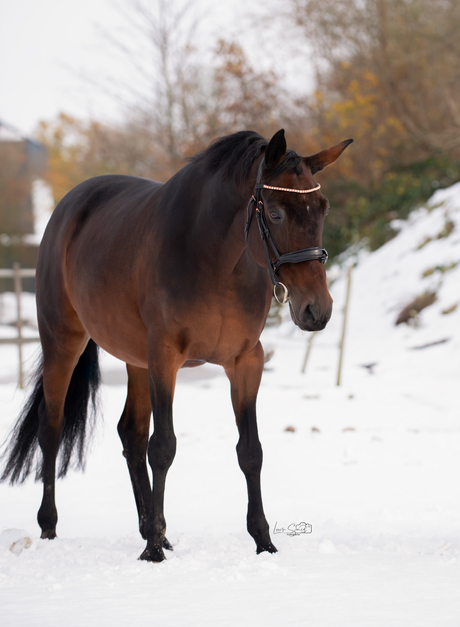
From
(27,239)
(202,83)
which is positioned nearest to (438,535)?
(202,83)

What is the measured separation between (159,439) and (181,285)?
68 centimetres

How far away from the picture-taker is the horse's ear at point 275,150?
2.30m

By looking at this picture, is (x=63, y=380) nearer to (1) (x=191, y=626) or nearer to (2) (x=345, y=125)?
(1) (x=191, y=626)

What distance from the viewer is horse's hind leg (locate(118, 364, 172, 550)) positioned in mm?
3332

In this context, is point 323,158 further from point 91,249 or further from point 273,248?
point 91,249

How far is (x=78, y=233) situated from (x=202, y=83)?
427 inches

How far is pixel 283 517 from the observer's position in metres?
3.43

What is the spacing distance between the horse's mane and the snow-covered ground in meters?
1.63

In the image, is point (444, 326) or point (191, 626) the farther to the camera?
point (444, 326)

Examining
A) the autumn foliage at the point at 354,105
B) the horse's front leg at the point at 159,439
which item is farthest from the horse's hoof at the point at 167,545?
the autumn foliage at the point at 354,105

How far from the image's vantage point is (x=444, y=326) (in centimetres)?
833

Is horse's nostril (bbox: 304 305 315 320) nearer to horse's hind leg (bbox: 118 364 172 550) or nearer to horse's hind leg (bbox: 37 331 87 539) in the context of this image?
horse's hind leg (bbox: 118 364 172 550)
